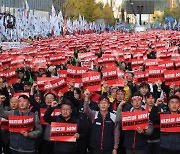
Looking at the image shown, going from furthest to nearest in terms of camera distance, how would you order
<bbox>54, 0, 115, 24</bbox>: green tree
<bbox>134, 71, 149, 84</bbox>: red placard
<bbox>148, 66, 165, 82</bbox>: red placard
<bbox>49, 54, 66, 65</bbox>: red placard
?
<bbox>54, 0, 115, 24</bbox>: green tree, <bbox>49, 54, 66, 65</bbox>: red placard, <bbox>134, 71, 149, 84</bbox>: red placard, <bbox>148, 66, 165, 82</bbox>: red placard

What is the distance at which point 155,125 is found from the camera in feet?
24.8

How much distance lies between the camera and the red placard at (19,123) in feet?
24.1

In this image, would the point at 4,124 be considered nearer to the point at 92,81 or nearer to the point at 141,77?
the point at 92,81

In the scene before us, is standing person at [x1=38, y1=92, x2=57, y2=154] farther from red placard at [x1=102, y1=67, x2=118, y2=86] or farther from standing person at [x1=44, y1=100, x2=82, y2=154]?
red placard at [x1=102, y1=67, x2=118, y2=86]

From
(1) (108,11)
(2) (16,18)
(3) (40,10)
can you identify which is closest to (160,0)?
(1) (108,11)

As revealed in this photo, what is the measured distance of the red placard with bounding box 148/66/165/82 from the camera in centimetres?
1068

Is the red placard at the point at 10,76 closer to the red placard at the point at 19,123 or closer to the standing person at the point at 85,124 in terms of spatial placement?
the standing person at the point at 85,124

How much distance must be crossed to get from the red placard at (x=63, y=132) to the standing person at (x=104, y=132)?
368mm

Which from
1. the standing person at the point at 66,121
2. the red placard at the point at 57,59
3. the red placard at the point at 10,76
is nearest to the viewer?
the standing person at the point at 66,121

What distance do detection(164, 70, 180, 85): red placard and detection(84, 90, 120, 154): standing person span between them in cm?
297

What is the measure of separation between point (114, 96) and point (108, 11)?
3600 inches

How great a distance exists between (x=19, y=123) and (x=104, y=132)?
1.21 metres

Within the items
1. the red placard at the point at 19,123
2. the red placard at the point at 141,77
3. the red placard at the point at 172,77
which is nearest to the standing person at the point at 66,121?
the red placard at the point at 19,123

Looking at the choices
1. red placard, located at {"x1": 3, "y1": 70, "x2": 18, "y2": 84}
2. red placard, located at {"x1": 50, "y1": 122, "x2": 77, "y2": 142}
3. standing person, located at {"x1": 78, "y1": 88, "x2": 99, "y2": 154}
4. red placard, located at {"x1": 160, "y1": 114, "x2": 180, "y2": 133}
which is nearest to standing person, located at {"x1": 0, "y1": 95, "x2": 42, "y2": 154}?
red placard, located at {"x1": 50, "y1": 122, "x2": 77, "y2": 142}
